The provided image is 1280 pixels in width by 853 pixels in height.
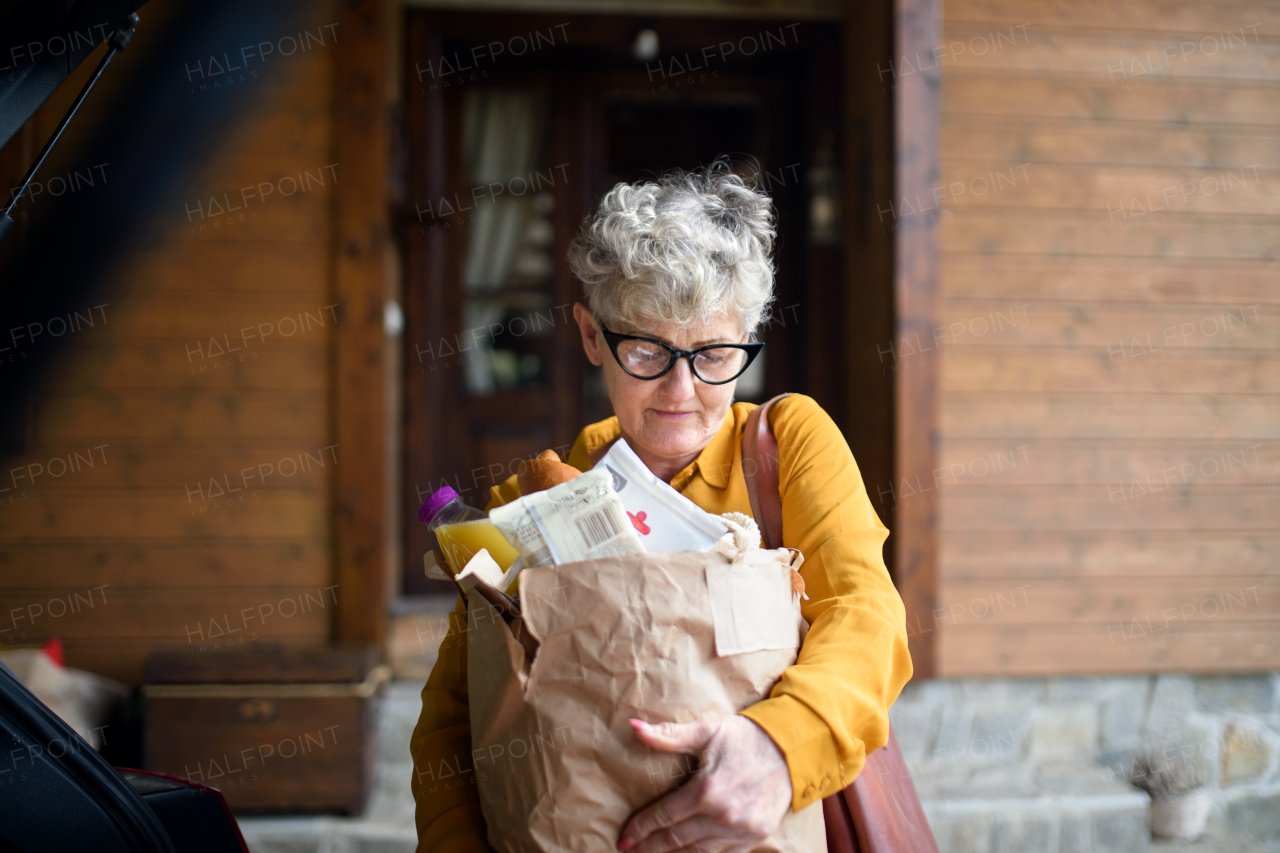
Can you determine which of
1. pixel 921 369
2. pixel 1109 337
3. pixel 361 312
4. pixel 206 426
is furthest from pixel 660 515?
pixel 1109 337

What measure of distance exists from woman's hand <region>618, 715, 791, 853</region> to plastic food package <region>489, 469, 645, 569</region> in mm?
158

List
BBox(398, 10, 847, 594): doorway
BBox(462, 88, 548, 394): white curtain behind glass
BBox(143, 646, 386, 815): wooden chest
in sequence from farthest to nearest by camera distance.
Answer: BBox(462, 88, 548, 394): white curtain behind glass → BBox(398, 10, 847, 594): doorway → BBox(143, 646, 386, 815): wooden chest

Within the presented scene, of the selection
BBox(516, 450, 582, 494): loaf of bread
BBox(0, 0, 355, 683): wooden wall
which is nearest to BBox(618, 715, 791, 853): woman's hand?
BBox(516, 450, 582, 494): loaf of bread

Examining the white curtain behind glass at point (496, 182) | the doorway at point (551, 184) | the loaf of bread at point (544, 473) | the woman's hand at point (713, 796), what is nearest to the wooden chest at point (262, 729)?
the doorway at point (551, 184)

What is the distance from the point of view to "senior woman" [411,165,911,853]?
0.72 metres

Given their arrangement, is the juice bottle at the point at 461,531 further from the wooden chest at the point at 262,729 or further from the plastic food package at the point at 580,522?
the wooden chest at the point at 262,729

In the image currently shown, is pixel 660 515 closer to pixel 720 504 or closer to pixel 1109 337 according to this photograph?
pixel 720 504

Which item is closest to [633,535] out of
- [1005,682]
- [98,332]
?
[1005,682]

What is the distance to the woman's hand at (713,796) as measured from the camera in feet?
2.29

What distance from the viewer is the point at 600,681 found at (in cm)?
70

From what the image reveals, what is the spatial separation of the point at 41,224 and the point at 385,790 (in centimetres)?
218

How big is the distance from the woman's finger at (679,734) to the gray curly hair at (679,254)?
0.45 meters

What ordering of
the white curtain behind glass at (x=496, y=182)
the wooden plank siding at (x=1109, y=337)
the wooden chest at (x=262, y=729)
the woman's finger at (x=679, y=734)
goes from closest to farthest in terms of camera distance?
1. the woman's finger at (x=679, y=734)
2. the wooden chest at (x=262, y=729)
3. the wooden plank siding at (x=1109, y=337)
4. the white curtain behind glass at (x=496, y=182)

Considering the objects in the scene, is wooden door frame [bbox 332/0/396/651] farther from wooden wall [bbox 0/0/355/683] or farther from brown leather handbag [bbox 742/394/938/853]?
brown leather handbag [bbox 742/394/938/853]
